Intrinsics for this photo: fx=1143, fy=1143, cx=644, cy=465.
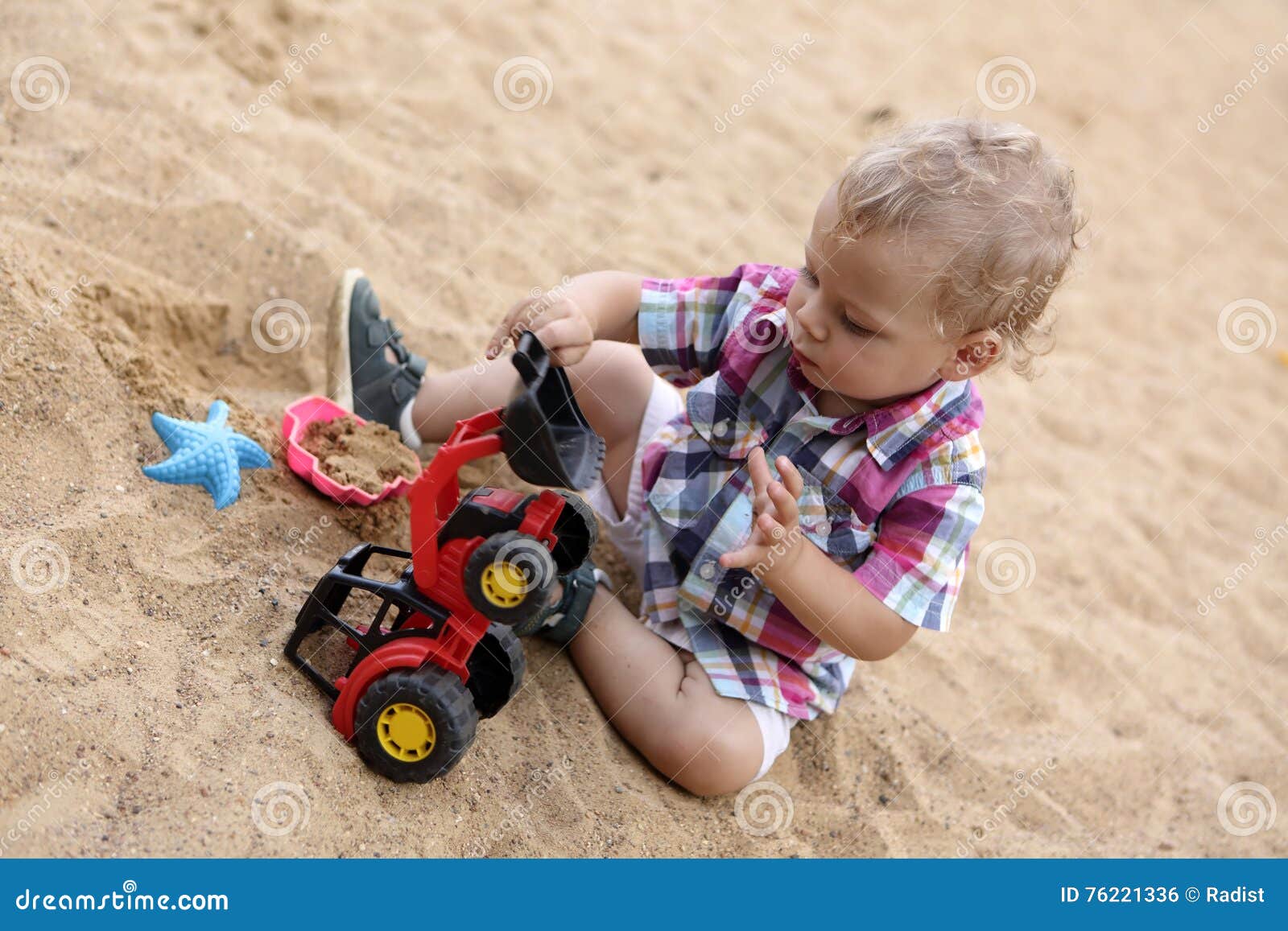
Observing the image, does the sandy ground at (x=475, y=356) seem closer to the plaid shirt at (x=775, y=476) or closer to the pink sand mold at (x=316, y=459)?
the pink sand mold at (x=316, y=459)

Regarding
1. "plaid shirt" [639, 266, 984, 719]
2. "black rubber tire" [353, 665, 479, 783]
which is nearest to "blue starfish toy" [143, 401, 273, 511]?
"black rubber tire" [353, 665, 479, 783]

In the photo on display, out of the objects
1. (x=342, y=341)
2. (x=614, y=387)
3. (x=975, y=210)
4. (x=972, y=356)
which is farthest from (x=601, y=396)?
(x=975, y=210)

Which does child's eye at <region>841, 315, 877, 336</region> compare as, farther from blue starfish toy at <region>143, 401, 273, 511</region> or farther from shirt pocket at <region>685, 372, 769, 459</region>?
blue starfish toy at <region>143, 401, 273, 511</region>

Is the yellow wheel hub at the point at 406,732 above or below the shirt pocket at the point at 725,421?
below

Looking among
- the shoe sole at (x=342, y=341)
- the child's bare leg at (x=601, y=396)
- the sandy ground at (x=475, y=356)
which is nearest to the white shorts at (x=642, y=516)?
the child's bare leg at (x=601, y=396)

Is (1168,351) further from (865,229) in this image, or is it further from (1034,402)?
(865,229)

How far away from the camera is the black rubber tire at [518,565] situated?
1761 mm

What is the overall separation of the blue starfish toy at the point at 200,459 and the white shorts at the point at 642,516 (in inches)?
29.4

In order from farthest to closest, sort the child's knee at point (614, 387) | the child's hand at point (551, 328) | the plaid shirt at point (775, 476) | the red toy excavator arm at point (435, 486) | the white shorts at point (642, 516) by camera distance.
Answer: the child's knee at point (614, 387) < the white shorts at point (642, 516) < the plaid shirt at point (775, 476) < the child's hand at point (551, 328) < the red toy excavator arm at point (435, 486)

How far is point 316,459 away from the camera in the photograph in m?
2.48

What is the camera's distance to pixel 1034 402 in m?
3.94

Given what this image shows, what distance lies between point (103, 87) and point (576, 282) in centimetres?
193

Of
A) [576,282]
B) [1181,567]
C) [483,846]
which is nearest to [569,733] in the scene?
[483,846]

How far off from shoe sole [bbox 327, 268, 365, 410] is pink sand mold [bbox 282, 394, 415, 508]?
0.19 ft
